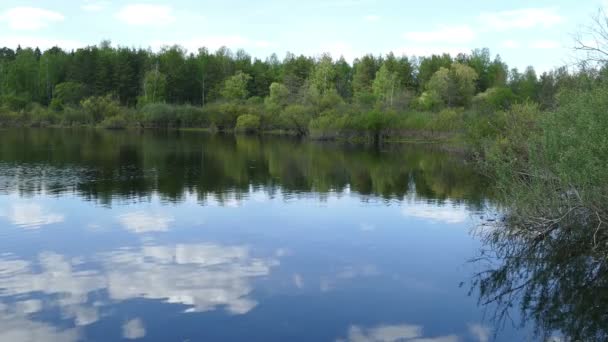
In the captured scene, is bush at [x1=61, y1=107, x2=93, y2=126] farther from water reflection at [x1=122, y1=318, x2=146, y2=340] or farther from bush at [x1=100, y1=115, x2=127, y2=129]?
→ water reflection at [x1=122, y1=318, x2=146, y2=340]

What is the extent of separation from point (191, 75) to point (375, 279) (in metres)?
116

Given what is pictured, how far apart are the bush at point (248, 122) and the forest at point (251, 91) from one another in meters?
0.18

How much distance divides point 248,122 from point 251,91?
34.0 metres

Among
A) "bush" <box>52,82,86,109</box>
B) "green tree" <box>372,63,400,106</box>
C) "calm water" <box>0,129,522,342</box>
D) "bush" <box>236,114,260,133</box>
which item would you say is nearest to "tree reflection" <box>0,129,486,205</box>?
"calm water" <box>0,129,522,342</box>

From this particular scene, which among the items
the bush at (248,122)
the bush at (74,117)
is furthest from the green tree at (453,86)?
the bush at (74,117)

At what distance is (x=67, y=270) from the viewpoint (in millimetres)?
15672

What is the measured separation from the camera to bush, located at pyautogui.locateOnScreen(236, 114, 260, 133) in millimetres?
94250

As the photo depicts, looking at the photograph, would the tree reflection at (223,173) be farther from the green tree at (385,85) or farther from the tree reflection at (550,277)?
the green tree at (385,85)

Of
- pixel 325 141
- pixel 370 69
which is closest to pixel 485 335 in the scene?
pixel 325 141

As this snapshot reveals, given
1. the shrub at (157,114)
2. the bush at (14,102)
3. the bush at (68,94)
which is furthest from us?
the bush at (68,94)

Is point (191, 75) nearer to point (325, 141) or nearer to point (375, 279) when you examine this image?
point (325, 141)

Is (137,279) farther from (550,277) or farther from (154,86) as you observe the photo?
(154,86)

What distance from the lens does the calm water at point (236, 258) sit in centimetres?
1224

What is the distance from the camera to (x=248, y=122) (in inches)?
3716
